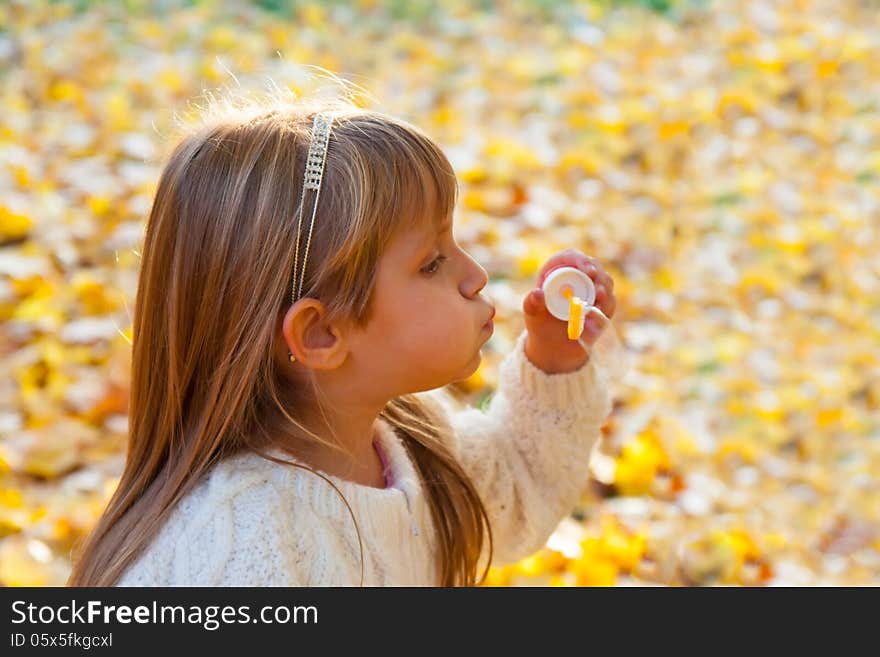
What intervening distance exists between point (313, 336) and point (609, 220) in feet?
6.08

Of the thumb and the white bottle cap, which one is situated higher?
the white bottle cap

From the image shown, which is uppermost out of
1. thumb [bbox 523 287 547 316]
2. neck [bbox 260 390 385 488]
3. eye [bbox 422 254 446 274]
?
eye [bbox 422 254 446 274]

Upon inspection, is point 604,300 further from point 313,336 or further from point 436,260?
point 313,336

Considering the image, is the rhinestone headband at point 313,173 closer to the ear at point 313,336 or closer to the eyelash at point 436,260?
the ear at point 313,336

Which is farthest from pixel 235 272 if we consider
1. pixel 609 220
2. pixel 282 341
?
pixel 609 220

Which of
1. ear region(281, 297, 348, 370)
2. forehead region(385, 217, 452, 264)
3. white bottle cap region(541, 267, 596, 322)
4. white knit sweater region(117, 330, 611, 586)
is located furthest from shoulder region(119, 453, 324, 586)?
white bottle cap region(541, 267, 596, 322)

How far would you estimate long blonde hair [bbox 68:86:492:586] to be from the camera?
4.09 ft

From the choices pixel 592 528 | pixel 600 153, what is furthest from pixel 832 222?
pixel 592 528

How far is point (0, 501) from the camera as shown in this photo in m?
1.95

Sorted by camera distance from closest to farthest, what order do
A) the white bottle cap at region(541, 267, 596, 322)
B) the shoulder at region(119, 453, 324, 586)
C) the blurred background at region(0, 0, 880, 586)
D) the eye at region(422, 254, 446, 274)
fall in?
the shoulder at region(119, 453, 324, 586) → the eye at region(422, 254, 446, 274) → the white bottle cap at region(541, 267, 596, 322) → the blurred background at region(0, 0, 880, 586)

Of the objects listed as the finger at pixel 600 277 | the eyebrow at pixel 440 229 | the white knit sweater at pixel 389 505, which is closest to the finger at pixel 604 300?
the finger at pixel 600 277

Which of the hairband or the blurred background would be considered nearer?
the hairband

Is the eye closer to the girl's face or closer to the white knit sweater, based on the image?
the girl's face

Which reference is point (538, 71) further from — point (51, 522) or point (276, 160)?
point (276, 160)
